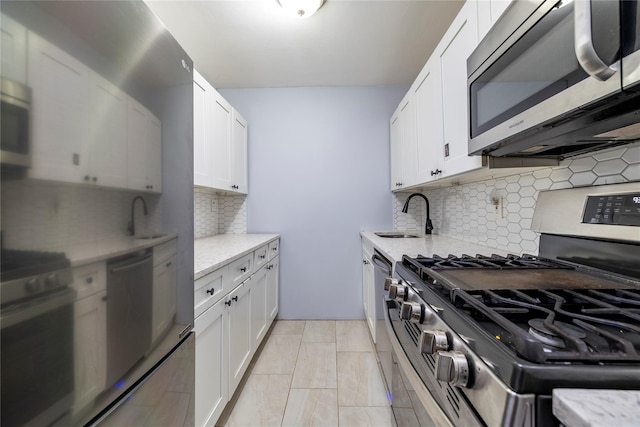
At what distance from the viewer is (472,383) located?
50 cm

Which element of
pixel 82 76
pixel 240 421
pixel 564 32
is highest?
pixel 564 32

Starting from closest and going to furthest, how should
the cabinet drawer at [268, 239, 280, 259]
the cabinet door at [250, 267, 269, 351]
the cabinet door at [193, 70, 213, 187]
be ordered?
the cabinet door at [193, 70, 213, 187], the cabinet door at [250, 267, 269, 351], the cabinet drawer at [268, 239, 280, 259]

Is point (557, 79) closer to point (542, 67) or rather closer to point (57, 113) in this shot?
point (542, 67)

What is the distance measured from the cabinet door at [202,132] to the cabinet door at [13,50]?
4.37 feet

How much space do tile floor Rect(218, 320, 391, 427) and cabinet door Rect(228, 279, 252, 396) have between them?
17cm

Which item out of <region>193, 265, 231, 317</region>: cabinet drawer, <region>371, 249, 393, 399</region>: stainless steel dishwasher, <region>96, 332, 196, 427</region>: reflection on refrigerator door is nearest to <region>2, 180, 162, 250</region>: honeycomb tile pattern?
<region>96, 332, 196, 427</region>: reflection on refrigerator door

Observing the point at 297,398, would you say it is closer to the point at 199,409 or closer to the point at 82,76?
the point at 199,409

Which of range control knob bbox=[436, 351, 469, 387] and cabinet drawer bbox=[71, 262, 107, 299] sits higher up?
cabinet drawer bbox=[71, 262, 107, 299]

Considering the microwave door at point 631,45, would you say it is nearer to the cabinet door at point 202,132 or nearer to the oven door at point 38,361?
the oven door at point 38,361

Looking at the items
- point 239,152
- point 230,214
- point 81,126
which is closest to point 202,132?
point 239,152

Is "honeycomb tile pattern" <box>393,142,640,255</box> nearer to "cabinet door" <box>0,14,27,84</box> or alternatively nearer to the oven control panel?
the oven control panel

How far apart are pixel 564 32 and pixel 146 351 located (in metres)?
1.36

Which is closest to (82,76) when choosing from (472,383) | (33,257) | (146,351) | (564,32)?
(33,257)

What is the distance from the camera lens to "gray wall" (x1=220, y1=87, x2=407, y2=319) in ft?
9.46
